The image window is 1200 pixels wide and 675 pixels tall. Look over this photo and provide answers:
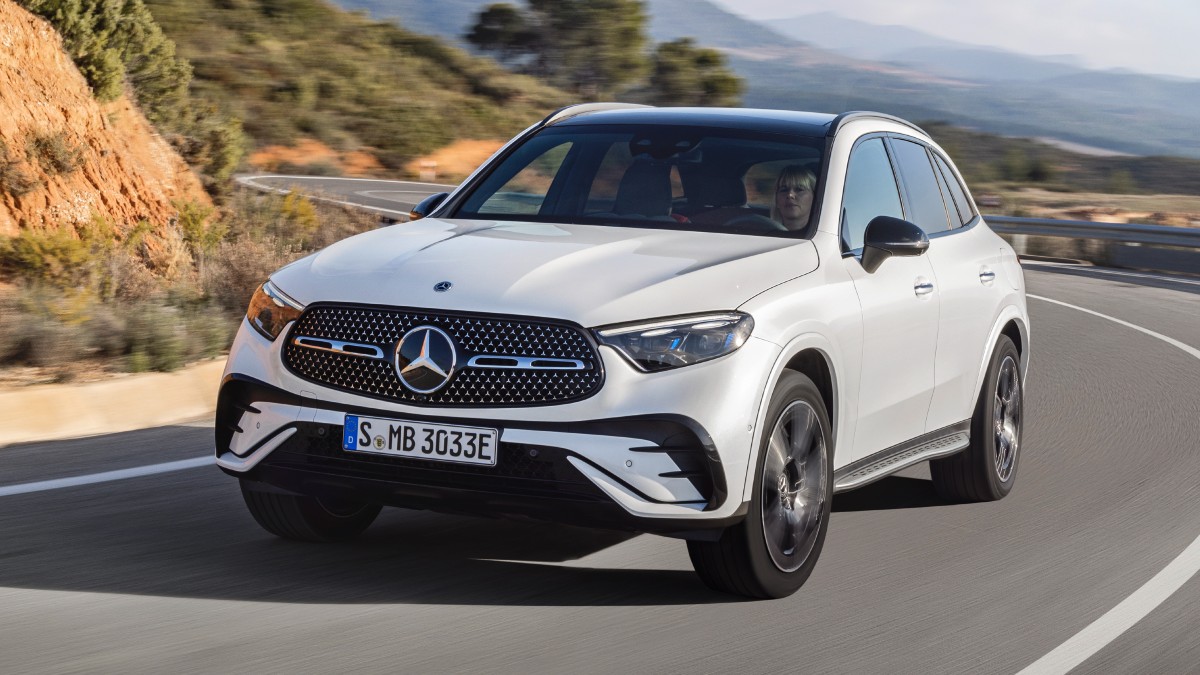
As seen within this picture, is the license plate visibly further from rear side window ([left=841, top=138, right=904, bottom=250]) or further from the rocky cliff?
the rocky cliff

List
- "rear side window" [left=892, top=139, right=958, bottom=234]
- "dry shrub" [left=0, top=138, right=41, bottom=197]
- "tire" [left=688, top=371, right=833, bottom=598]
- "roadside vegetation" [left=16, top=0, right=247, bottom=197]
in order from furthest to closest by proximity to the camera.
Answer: "roadside vegetation" [left=16, top=0, right=247, bottom=197] → "dry shrub" [left=0, top=138, right=41, bottom=197] → "rear side window" [left=892, top=139, right=958, bottom=234] → "tire" [left=688, top=371, right=833, bottom=598]

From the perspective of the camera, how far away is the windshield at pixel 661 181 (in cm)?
595

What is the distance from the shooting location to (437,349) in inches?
185

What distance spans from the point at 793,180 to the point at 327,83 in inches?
2043

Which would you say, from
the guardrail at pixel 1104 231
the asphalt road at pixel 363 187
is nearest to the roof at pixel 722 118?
the guardrail at pixel 1104 231

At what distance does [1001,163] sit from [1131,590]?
6597 cm

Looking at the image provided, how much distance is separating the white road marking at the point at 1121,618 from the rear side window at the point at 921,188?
175 cm

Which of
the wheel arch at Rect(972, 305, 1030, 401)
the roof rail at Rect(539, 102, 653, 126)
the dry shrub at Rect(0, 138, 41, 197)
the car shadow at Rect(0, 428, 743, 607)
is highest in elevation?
the roof rail at Rect(539, 102, 653, 126)

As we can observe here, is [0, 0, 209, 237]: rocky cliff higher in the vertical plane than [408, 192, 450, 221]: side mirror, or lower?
lower

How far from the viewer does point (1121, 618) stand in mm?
5250

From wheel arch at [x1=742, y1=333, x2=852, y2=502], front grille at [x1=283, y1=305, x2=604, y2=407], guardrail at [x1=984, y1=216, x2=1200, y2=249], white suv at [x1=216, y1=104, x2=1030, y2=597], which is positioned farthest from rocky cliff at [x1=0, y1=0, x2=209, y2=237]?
guardrail at [x1=984, y1=216, x2=1200, y2=249]

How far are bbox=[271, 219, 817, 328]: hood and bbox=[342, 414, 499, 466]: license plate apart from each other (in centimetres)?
37

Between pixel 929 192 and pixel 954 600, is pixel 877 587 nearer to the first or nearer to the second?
pixel 954 600

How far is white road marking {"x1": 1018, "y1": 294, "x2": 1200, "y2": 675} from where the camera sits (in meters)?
4.70
